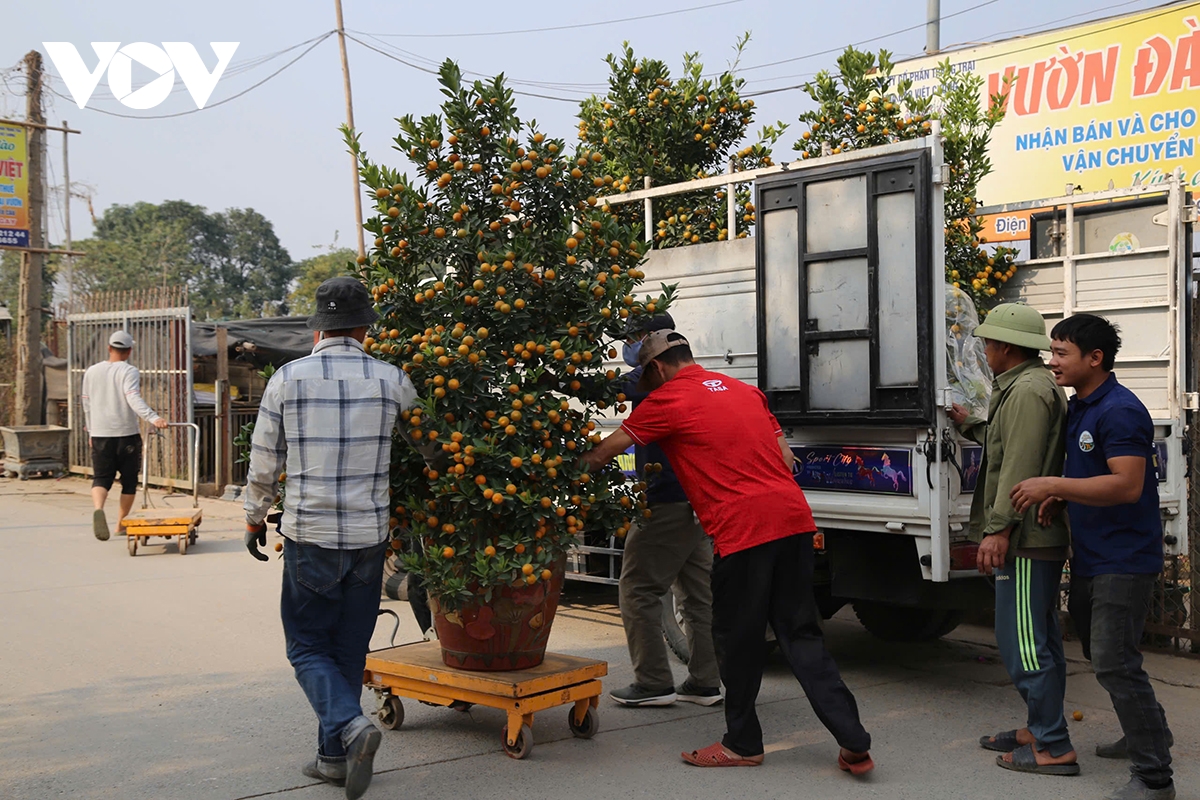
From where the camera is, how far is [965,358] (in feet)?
19.0

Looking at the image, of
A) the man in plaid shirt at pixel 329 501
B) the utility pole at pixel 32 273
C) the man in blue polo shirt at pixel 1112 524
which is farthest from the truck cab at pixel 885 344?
the utility pole at pixel 32 273

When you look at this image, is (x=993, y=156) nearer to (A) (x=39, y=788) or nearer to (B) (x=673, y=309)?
(B) (x=673, y=309)

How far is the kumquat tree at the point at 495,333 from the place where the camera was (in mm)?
4594

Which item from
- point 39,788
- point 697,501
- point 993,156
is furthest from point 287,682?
point 993,156

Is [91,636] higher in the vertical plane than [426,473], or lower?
lower

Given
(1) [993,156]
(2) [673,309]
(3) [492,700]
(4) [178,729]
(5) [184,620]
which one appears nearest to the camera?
(3) [492,700]

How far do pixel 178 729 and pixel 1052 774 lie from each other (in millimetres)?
3815

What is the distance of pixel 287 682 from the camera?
600 cm

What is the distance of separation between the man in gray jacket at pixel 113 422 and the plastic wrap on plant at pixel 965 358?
778cm

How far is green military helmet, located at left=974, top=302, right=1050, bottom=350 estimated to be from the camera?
4.68 metres

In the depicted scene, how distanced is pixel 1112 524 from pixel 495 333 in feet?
8.55

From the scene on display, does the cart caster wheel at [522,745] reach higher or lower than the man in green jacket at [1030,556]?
lower

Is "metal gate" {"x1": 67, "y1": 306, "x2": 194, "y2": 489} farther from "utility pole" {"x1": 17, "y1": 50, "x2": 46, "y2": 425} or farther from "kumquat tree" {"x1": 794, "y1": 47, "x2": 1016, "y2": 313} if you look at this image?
"kumquat tree" {"x1": 794, "y1": 47, "x2": 1016, "y2": 313}

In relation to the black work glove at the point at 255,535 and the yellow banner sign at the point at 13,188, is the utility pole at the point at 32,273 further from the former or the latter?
the black work glove at the point at 255,535
